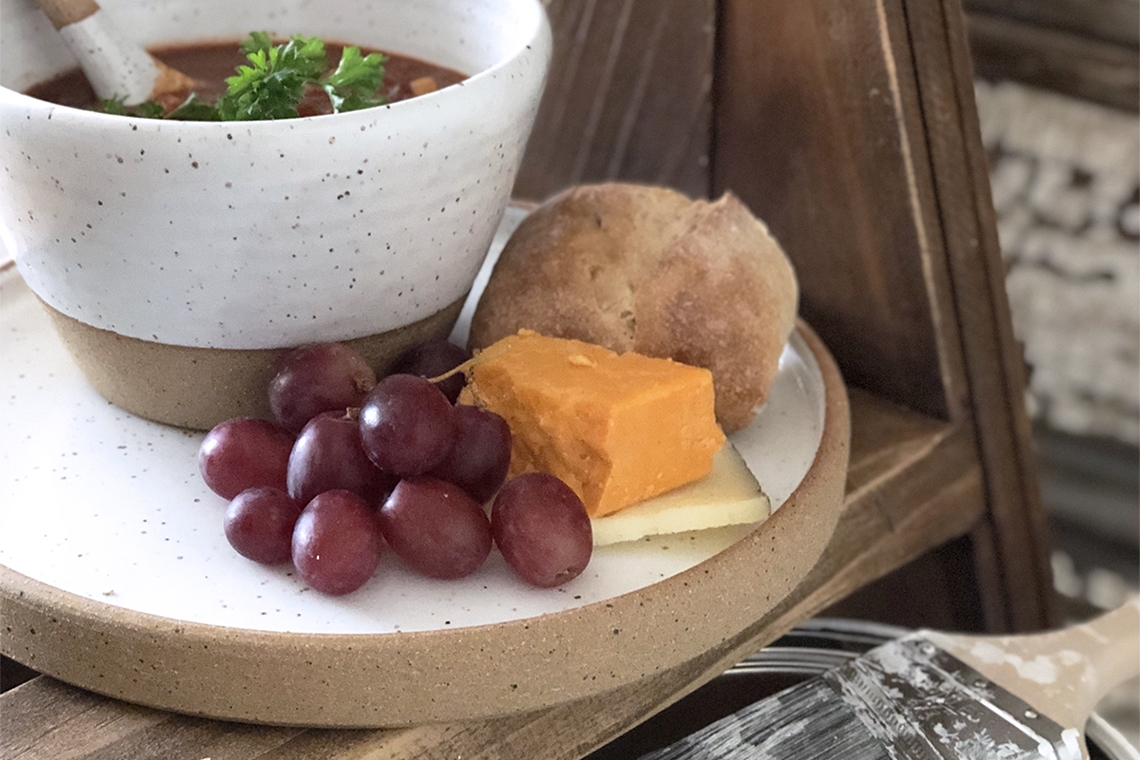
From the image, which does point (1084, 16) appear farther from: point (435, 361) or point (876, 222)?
point (435, 361)

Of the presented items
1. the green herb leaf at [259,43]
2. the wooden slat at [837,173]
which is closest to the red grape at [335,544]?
the green herb leaf at [259,43]

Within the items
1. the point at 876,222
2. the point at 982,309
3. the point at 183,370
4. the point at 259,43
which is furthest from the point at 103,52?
the point at 982,309

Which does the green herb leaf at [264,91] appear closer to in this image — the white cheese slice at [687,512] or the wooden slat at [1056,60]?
the white cheese slice at [687,512]

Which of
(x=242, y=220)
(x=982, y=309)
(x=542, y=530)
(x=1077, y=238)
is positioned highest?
(x=242, y=220)

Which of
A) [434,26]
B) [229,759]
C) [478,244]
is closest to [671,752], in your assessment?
[229,759]

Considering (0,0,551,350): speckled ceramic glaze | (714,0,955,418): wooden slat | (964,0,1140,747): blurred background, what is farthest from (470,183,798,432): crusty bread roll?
(964,0,1140,747): blurred background

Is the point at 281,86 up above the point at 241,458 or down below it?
above

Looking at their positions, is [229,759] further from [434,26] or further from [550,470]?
[434,26]
